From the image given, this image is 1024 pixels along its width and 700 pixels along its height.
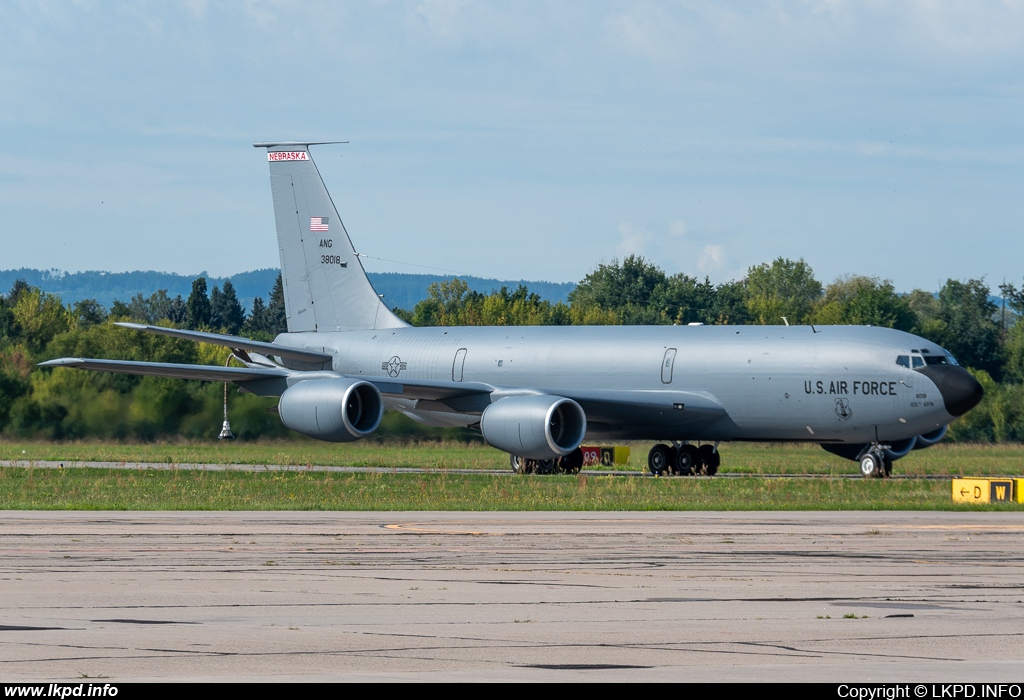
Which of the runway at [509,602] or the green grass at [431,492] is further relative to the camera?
the green grass at [431,492]

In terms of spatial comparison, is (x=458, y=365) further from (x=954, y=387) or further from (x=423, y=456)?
(x=954, y=387)

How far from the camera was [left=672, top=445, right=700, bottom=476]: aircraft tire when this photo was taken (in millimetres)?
44250

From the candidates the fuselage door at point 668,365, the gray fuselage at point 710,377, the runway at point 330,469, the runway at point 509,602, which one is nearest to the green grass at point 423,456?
the runway at point 330,469

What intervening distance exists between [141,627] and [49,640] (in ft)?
3.26

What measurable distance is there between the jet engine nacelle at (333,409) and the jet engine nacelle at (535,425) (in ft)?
9.63

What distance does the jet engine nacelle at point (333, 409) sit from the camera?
39.9 m

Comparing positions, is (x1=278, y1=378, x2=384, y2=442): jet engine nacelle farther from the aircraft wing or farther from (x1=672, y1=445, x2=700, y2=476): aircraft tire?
(x1=672, y1=445, x2=700, y2=476): aircraft tire

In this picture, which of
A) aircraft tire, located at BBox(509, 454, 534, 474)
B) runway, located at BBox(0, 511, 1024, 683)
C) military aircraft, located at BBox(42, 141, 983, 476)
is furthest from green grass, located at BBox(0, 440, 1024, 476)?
runway, located at BBox(0, 511, 1024, 683)

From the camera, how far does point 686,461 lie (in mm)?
44312

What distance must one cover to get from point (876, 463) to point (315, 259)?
805 inches

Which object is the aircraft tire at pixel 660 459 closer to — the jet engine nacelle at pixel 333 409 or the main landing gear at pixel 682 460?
the main landing gear at pixel 682 460

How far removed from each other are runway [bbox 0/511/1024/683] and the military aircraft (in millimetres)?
15314

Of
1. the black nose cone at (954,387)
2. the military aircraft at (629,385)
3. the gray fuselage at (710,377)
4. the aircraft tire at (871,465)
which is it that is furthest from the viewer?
the aircraft tire at (871,465)
